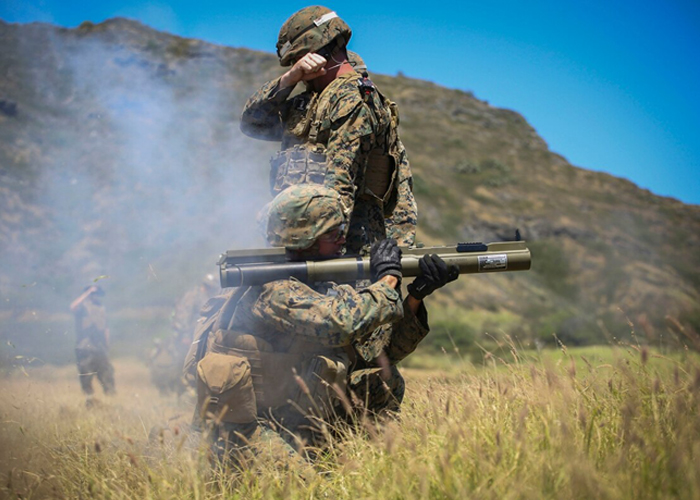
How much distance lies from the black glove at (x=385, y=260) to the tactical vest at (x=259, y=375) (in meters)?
0.48

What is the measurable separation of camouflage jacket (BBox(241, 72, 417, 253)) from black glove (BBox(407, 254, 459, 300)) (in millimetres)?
506

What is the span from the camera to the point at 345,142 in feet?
11.0

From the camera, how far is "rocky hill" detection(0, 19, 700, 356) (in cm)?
2081

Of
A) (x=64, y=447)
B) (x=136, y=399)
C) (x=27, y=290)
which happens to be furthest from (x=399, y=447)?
(x=27, y=290)

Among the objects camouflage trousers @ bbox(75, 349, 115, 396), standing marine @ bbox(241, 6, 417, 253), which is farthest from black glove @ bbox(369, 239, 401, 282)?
camouflage trousers @ bbox(75, 349, 115, 396)

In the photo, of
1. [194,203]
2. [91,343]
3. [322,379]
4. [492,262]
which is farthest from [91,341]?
[194,203]

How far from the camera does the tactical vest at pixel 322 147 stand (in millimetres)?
3494

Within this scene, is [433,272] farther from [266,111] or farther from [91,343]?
[91,343]

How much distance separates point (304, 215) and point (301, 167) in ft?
1.84

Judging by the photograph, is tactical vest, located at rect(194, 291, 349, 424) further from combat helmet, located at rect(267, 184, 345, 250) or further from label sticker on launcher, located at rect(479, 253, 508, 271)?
label sticker on launcher, located at rect(479, 253, 508, 271)

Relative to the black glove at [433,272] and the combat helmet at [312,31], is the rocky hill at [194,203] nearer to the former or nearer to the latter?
the black glove at [433,272]

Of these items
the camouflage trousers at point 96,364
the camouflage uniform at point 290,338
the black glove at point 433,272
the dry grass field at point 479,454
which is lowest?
the camouflage trousers at point 96,364

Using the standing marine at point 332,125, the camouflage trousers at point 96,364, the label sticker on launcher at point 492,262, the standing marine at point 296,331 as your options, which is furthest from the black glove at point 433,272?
the camouflage trousers at point 96,364

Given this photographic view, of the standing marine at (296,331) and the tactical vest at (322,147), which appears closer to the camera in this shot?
the standing marine at (296,331)
